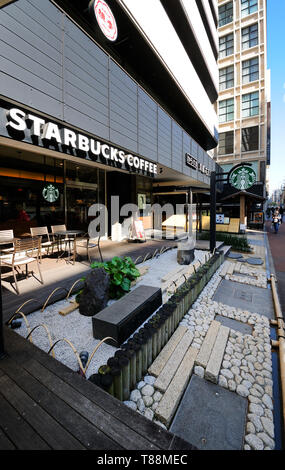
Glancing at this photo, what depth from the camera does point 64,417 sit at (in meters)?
1.67

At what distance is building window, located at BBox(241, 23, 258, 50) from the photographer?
2934 centimetres

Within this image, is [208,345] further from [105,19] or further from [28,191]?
[105,19]

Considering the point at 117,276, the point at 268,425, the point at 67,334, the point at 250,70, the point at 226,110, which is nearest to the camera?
the point at 268,425

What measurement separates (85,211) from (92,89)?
212 inches

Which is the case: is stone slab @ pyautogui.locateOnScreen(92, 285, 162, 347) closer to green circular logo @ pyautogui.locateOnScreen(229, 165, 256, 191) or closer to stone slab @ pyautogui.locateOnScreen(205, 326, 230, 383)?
stone slab @ pyautogui.locateOnScreen(205, 326, 230, 383)

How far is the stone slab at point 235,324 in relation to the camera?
13.7 feet

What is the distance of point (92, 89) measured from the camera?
6.00 m

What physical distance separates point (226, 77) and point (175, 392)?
41.3m

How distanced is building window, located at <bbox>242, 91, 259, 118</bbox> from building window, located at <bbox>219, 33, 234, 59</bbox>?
7.46 m

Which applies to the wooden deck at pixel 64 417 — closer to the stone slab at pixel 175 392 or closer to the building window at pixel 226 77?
the stone slab at pixel 175 392

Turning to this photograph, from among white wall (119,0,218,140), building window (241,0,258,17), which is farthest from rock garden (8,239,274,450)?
building window (241,0,258,17)

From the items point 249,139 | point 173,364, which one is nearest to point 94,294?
point 173,364
